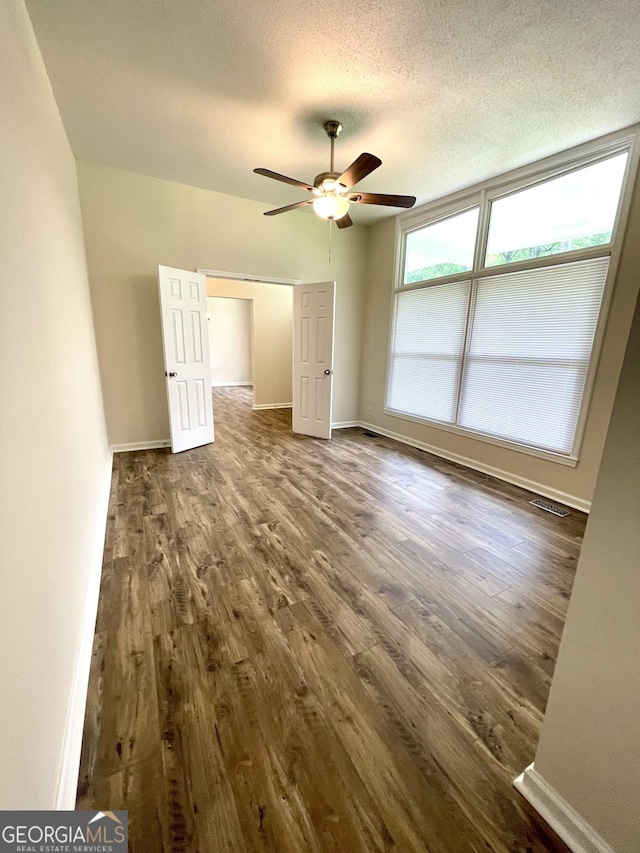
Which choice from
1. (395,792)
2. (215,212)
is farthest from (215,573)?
(215,212)

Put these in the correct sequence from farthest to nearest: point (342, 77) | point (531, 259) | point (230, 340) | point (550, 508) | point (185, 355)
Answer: point (230, 340) → point (185, 355) → point (531, 259) → point (550, 508) → point (342, 77)

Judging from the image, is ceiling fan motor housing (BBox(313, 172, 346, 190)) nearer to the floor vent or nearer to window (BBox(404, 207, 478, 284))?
window (BBox(404, 207, 478, 284))

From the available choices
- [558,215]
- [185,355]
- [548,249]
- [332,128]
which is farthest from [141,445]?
[558,215]

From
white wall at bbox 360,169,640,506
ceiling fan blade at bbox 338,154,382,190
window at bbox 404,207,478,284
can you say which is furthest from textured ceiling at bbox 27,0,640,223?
white wall at bbox 360,169,640,506

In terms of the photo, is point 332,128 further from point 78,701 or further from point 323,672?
point 78,701

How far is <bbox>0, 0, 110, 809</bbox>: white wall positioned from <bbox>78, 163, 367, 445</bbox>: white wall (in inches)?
63.9

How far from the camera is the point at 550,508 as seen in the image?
288 centimetres

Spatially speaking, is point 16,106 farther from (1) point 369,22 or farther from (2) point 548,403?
(2) point 548,403

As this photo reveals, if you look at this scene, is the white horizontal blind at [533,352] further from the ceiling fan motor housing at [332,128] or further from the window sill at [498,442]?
the ceiling fan motor housing at [332,128]

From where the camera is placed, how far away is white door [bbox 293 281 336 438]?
4.50m

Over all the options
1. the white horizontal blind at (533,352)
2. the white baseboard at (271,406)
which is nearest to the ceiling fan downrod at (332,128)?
the white horizontal blind at (533,352)

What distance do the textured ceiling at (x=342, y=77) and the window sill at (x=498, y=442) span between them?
98.9 inches

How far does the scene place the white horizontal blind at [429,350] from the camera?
385cm

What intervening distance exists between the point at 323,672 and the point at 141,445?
359cm
